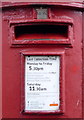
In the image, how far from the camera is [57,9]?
224 cm

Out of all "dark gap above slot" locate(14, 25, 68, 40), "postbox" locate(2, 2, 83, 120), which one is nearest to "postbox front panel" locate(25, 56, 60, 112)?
"postbox" locate(2, 2, 83, 120)

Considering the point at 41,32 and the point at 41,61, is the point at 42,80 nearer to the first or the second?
the point at 41,61

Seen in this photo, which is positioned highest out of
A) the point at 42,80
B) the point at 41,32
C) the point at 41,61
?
the point at 41,32

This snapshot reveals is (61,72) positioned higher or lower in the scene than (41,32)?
lower

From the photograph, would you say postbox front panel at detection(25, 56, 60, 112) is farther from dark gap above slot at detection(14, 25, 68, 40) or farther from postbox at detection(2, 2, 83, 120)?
dark gap above slot at detection(14, 25, 68, 40)

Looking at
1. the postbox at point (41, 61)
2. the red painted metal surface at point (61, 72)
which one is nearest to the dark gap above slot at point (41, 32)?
the postbox at point (41, 61)

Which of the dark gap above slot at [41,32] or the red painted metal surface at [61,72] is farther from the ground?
the dark gap above slot at [41,32]

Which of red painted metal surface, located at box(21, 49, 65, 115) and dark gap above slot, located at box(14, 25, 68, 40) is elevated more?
dark gap above slot, located at box(14, 25, 68, 40)

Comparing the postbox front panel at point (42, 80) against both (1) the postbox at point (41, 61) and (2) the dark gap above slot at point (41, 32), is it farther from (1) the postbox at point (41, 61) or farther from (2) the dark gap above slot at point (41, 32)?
(2) the dark gap above slot at point (41, 32)

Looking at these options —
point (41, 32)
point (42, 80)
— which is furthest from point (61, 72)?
point (41, 32)

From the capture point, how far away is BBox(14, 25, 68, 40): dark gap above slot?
7.42 feet

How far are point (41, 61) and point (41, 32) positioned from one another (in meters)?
0.28

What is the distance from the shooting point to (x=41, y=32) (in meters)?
2.30

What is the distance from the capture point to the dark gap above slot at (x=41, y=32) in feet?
7.42
